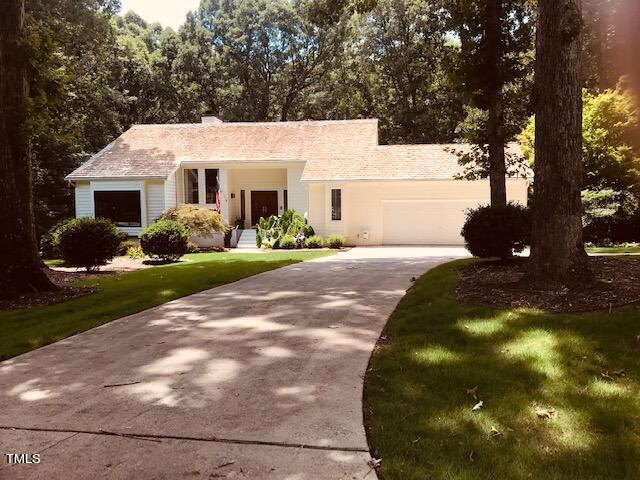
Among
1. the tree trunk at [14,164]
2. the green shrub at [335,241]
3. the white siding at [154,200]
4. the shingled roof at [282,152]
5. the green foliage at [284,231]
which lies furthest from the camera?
the white siding at [154,200]

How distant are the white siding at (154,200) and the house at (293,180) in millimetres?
49

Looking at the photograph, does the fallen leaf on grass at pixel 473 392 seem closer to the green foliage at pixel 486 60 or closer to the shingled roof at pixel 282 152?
the green foliage at pixel 486 60

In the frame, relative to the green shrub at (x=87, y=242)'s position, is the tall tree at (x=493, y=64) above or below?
above

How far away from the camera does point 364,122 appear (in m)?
28.2

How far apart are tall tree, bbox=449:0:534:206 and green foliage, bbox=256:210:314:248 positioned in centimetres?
1262

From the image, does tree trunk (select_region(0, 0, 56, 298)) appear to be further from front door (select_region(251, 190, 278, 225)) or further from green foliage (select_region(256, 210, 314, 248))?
front door (select_region(251, 190, 278, 225))

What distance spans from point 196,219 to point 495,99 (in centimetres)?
1389

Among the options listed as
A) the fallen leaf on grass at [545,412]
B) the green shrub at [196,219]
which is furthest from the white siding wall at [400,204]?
the fallen leaf on grass at [545,412]

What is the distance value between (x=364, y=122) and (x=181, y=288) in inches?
799

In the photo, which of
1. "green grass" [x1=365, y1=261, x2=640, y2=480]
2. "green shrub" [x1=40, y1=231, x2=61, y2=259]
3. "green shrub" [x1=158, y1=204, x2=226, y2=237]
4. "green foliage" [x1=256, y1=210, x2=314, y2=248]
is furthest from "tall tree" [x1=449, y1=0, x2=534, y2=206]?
"green shrub" [x1=40, y1=231, x2=61, y2=259]

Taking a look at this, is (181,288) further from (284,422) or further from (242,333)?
(284,422)

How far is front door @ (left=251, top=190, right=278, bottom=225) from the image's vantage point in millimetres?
28734

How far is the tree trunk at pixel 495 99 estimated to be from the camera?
11203mm

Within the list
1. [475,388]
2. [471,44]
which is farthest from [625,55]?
[475,388]
